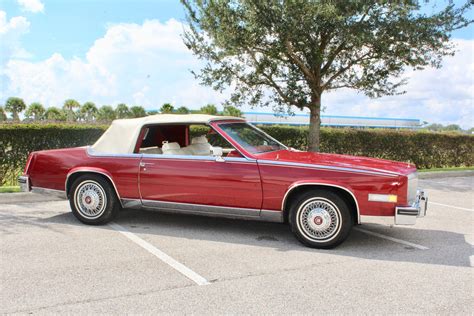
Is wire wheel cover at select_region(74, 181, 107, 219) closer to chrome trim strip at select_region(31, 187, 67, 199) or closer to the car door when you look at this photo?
chrome trim strip at select_region(31, 187, 67, 199)

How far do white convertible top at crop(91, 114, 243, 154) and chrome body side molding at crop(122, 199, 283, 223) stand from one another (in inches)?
30.2

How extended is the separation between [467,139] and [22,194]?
16296mm

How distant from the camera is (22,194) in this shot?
25.9 feet

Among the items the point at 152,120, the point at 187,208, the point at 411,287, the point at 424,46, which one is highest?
the point at 424,46

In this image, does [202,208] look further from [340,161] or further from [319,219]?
[340,161]

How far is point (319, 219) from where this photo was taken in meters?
5.05

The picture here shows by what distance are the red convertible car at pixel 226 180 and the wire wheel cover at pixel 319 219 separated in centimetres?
1

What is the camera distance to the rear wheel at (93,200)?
5.98 m

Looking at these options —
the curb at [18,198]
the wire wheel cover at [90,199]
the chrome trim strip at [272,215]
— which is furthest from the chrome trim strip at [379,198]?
the curb at [18,198]

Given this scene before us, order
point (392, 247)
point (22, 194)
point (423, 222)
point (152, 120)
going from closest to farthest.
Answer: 1. point (392, 247)
2. point (152, 120)
3. point (423, 222)
4. point (22, 194)

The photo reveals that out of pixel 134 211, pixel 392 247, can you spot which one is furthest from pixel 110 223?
pixel 392 247

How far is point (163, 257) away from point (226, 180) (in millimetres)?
1259

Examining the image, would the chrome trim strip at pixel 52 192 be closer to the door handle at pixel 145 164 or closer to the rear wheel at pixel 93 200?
the rear wheel at pixel 93 200

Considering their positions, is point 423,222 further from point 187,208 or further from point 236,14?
point 236,14
